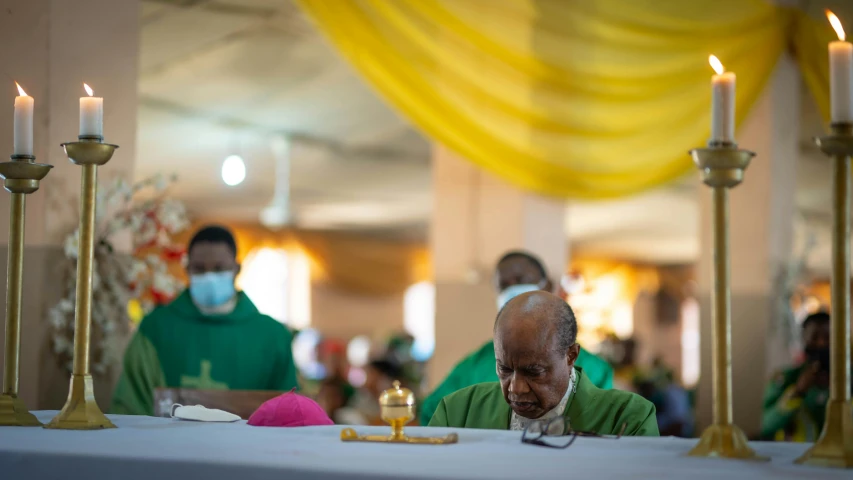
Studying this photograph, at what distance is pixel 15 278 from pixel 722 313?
1620mm

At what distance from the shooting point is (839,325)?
1922 millimetres

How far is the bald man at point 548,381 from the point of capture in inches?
111

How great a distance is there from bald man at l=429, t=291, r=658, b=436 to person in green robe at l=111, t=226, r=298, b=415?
215 centimetres

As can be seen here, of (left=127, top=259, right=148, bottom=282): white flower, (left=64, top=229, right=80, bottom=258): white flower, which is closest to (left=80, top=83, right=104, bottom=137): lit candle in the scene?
(left=64, top=229, right=80, bottom=258): white flower

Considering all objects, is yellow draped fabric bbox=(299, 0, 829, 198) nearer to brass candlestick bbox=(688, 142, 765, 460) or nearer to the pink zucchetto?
the pink zucchetto

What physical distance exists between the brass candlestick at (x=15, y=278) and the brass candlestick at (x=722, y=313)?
1.49m

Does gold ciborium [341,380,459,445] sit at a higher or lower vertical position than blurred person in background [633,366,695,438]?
higher

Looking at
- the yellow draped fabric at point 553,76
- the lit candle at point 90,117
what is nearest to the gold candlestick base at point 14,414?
the lit candle at point 90,117

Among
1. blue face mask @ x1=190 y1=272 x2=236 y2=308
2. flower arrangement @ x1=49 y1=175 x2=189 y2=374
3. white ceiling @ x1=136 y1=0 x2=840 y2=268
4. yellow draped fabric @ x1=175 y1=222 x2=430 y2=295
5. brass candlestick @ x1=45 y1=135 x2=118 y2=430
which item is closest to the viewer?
brass candlestick @ x1=45 y1=135 x2=118 y2=430

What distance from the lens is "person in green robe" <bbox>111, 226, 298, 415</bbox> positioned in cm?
480

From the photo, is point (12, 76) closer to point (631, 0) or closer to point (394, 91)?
point (394, 91)

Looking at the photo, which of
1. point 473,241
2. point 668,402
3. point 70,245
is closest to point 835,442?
point 70,245

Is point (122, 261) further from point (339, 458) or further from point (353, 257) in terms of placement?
point (353, 257)

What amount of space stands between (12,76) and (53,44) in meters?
0.23
